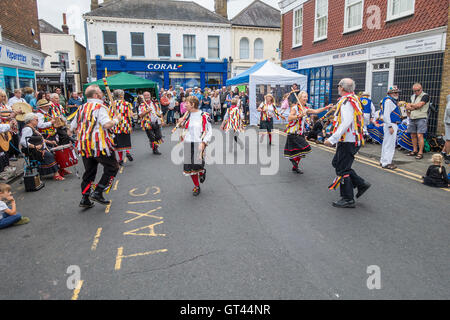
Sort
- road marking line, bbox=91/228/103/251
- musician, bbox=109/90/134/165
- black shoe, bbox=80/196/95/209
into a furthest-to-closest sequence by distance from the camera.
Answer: musician, bbox=109/90/134/165, black shoe, bbox=80/196/95/209, road marking line, bbox=91/228/103/251

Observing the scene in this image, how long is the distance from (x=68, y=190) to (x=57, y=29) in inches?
1498

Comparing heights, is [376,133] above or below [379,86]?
below

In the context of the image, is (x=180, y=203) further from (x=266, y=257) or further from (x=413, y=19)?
(x=413, y=19)

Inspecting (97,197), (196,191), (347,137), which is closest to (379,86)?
(347,137)

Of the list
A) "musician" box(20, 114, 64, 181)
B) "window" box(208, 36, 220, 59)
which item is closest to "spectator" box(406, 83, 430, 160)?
"musician" box(20, 114, 64, 181)

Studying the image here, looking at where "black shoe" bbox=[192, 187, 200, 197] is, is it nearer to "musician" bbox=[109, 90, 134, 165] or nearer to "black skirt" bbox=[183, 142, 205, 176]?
"black skirt" bbox=[183, 142, 205, 176]

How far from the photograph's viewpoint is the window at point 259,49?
32.2 metres

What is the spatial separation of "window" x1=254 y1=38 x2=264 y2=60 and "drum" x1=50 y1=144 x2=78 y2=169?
27.3 meters

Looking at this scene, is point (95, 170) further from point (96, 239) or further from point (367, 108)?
point (367, 108)

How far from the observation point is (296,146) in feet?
24.1

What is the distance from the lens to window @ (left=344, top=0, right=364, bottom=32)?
14062 mm

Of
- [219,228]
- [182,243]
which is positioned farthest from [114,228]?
[219,228]

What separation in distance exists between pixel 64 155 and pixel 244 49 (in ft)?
89.7

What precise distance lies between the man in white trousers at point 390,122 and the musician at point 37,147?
7420mm
